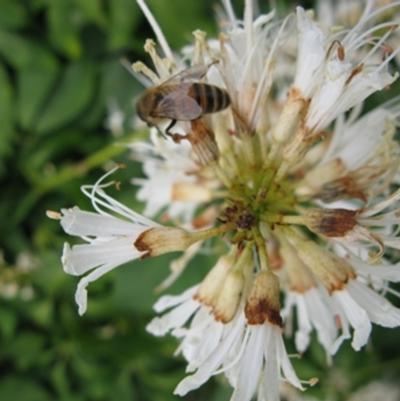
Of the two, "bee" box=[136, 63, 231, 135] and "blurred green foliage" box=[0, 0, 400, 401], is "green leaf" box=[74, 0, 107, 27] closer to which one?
"blurred green foliage" box=[0, 0, 400, 401]

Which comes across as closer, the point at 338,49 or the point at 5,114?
the point at 338,49

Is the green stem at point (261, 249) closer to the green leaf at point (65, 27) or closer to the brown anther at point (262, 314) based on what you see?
the brown anther at point (262, 314)

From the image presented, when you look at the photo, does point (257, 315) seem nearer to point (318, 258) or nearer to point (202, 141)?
point (318, 258)

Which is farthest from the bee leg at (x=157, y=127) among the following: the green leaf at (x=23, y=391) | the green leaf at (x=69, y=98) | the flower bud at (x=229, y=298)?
the green leaf at (x=23, y=391)

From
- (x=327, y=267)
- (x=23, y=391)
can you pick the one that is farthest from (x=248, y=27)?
(x=23, y=391)

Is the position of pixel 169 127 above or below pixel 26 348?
above

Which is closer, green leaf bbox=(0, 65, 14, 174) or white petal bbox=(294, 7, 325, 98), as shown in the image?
white petal bbox=(294, 7, 325, 98)

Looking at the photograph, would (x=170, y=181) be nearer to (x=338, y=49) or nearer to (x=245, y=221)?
(x=245, y=221)

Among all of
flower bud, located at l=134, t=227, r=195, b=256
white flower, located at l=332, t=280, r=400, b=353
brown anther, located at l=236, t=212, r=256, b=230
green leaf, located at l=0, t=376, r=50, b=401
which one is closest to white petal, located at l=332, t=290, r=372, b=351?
white flower, located at l=332, t=280, r=400, b=353
